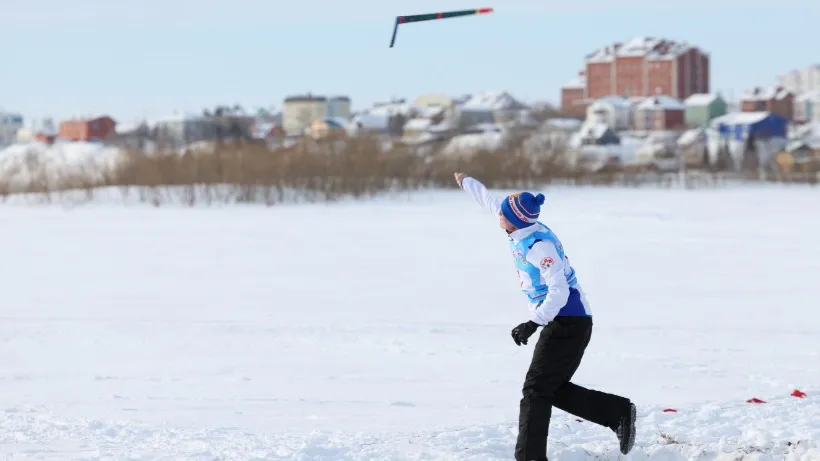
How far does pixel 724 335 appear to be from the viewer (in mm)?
11734

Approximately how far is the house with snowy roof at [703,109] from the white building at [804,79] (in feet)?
249

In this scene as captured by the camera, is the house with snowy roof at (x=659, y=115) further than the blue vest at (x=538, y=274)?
Yes

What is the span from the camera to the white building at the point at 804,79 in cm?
18850

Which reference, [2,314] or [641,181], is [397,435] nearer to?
[2,314]

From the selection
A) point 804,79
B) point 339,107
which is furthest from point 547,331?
point 804,79

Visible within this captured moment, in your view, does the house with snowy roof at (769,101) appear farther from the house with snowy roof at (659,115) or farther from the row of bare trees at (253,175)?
the row of bare trees at (253,175)

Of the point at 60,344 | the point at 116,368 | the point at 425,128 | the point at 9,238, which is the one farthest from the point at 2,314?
the point at 425,128

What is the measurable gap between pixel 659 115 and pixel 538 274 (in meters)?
110

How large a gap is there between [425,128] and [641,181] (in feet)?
145

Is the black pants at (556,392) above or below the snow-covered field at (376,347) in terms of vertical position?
above

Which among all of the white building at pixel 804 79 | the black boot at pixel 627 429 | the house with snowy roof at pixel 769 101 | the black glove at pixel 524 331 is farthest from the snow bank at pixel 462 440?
the white building at pixel 804 79

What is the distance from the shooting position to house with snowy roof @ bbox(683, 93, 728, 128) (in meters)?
117

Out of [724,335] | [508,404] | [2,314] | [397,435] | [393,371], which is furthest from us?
[2,314]

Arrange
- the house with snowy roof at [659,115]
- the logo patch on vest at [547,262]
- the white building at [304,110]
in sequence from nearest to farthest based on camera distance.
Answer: the logo patch on vest at [547,262]
the house with snowy roof at [659,115]
the white building at [304,110]
